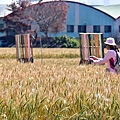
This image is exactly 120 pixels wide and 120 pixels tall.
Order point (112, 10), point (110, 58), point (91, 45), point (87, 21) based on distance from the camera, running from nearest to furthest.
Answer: point (110, 58) < point (91, 45) < point (87, 21) < point (112, 10)

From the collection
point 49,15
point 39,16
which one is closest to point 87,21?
point 49,15

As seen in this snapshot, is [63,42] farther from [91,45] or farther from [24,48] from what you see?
[91,45]

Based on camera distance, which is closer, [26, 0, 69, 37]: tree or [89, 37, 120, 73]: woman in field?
[89, 37, 120, 73]: woman in field

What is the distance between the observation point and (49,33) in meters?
52.8

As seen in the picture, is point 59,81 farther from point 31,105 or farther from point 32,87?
point 31,105

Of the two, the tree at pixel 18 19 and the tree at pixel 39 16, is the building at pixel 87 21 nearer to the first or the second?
the tree at pixel 39 16

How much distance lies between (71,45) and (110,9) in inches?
639

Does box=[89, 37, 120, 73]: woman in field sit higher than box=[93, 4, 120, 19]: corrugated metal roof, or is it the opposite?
box=[93, 4, 120, 19]: corrugated metal roof

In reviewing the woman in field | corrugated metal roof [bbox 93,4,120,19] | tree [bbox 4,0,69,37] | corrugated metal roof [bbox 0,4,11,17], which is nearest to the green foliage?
tree [bbox 4,0,69,37]

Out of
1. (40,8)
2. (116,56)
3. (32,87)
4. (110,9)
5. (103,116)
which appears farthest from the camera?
(110,9)

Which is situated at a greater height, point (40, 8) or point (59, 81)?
point (40, 8)

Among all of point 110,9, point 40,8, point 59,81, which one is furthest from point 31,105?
point 110,9

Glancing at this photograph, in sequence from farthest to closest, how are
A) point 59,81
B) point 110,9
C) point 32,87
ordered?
point 110,9
point 59,81
point 32,87

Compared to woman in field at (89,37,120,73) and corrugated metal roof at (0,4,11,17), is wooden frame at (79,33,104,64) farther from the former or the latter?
corrugated metal roof at (0,4,11,17)
